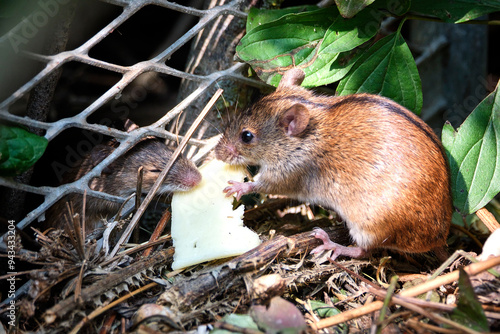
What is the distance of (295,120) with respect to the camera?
361cm

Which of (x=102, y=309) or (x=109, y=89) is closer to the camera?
(x=102, y=309)

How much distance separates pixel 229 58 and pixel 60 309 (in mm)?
2437

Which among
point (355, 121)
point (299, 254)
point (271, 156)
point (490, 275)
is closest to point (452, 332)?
point (490, 275)

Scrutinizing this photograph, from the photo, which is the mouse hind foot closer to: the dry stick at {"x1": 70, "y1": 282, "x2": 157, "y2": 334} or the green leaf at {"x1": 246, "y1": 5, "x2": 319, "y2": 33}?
the dry stick at {"x1": 70, "y1": 282, "x2": 157, "y2": 334}

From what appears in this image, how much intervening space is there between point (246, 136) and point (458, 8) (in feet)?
6.00

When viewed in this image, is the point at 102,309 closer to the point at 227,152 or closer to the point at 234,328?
the point at 234,328

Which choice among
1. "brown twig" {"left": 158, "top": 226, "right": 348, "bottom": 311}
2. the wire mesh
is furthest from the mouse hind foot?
the wire mesh

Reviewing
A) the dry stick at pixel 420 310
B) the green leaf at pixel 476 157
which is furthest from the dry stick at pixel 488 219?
the dry stick at pixel 420 310

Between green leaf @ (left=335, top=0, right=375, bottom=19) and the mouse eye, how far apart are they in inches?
45.3

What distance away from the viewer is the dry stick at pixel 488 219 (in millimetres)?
3650

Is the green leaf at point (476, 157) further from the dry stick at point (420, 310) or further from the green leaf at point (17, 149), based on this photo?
the green leaf at point (17, 149)

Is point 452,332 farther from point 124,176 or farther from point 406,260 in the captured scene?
point 124,176

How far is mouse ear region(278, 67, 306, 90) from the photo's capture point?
11.9ft

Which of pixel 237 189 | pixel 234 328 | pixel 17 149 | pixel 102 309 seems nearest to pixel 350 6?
pixel 237 189
